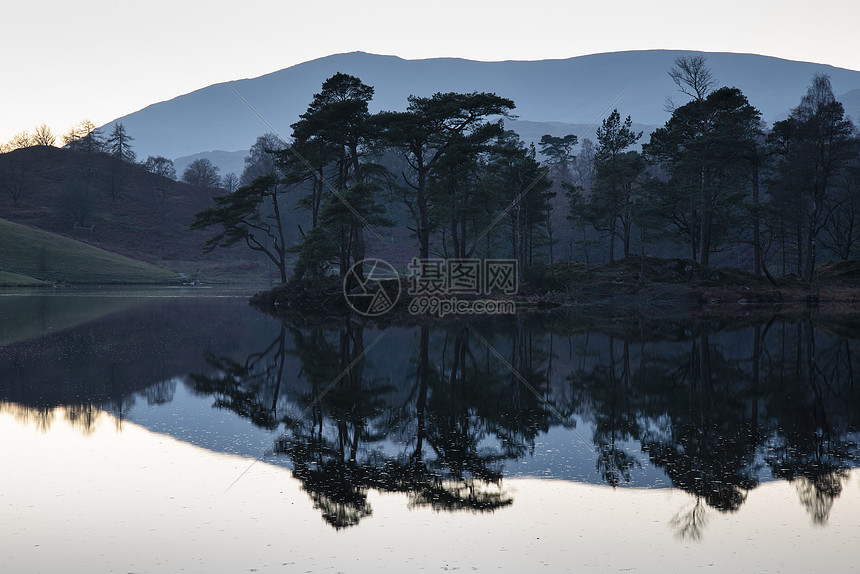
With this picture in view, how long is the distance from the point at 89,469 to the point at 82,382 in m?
9.25

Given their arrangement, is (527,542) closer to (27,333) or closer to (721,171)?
(27,333)

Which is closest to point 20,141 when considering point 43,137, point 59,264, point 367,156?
point 43,137

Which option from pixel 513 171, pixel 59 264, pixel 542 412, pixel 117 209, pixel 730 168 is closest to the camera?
pixel 542 412

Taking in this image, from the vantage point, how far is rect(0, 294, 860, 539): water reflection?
10727mm

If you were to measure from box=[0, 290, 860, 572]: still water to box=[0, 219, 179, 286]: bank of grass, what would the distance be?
265 ft

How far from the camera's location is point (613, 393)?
1773cm

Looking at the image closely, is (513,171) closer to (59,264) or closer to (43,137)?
(59,264)

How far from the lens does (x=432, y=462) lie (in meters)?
11.6

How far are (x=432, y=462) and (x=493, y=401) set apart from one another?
5478 mm

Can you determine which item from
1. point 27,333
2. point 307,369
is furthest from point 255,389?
point 27,333
